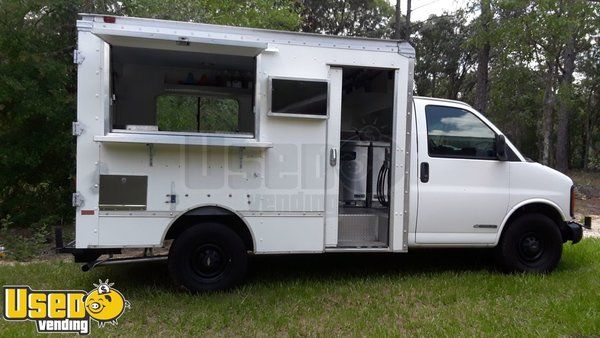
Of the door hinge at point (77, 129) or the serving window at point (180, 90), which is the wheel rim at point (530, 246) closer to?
the serving window at point (180, 90)

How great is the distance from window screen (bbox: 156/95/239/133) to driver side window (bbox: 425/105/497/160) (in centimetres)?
Answer: 281

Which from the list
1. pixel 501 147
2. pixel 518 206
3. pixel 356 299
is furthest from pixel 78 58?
pixel 518 206

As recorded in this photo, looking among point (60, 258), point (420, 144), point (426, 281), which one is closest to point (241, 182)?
point (420, 144)

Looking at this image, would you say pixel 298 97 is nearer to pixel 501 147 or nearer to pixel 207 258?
pixel 207 258

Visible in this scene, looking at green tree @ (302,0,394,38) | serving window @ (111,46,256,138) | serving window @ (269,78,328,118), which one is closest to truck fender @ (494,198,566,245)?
serving window @ (269,78,328,118)

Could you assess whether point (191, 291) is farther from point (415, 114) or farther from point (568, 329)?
point (568, 329)

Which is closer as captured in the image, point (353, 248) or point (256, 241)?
point (256, 241)

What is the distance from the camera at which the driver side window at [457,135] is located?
18.3 ft

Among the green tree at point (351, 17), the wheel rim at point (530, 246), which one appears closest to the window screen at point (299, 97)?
the wheel rim at point (530, 246)

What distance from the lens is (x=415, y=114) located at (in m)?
5.54

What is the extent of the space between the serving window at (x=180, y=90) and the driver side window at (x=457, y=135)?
7.05ft

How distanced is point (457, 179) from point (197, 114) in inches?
151

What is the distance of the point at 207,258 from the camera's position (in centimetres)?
500

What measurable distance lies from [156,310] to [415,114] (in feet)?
11.6
